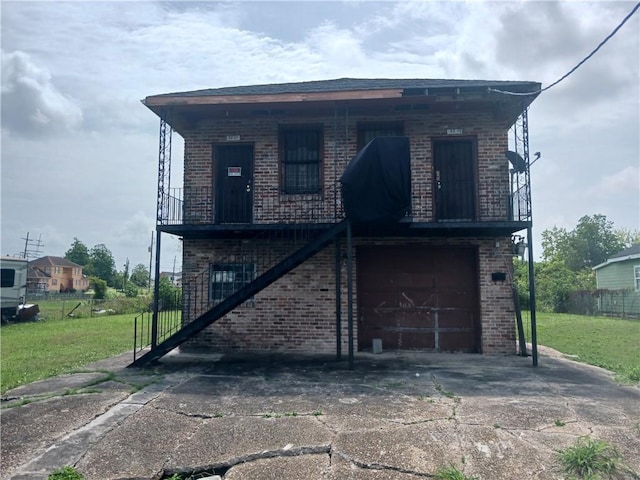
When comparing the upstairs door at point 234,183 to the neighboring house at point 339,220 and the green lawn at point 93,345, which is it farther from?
the green lawn at point 93,345

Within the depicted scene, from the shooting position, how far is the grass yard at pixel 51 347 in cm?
790

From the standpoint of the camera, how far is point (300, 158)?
9875 mm

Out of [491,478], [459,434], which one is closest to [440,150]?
[459,434]

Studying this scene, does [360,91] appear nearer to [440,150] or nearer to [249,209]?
[440,150]

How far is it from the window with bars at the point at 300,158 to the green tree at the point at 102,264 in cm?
5919

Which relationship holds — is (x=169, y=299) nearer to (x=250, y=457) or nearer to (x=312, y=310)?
(x=312, y=310)

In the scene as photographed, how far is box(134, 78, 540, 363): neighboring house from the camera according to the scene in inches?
365

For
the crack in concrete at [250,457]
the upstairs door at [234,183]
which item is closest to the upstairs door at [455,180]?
the upstairs door at [234,183]

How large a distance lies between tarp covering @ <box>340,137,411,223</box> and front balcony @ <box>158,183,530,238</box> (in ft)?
2.72

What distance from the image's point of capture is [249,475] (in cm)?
369

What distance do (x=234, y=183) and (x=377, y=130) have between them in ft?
11.5

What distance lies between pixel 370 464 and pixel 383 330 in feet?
19.2

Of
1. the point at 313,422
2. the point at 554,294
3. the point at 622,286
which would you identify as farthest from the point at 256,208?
the point at 622,286

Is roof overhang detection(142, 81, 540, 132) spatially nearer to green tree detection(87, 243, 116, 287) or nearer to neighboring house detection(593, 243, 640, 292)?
neighboring house detection(593, 243, 640, 292)
